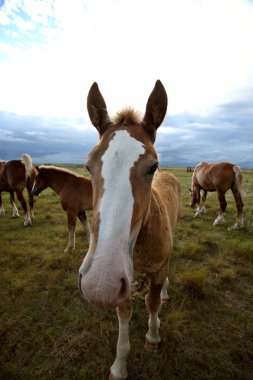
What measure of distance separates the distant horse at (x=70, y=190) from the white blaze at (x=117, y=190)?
433 centimetres

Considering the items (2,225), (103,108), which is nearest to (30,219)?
(2,225)

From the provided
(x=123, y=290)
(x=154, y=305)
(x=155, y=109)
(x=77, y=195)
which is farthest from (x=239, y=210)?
(x=123, y=290)

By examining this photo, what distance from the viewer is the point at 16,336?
324 cm

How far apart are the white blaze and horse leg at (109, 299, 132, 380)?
154 centimetres

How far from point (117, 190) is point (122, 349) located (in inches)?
83.1

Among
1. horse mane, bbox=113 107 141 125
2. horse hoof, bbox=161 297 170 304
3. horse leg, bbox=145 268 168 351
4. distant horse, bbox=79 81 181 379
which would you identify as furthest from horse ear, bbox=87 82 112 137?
horse hoof, bbox=161 297 170 304

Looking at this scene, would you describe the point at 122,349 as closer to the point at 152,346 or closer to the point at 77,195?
the point at 152,346

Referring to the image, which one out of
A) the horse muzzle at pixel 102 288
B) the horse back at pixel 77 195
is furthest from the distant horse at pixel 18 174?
the horse muzzle at pixel 102 288

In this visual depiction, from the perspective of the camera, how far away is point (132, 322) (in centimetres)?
349

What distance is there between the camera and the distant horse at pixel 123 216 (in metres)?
1.50

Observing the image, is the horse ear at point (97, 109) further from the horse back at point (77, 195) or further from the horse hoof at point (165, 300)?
the horse back at point (77, 195)

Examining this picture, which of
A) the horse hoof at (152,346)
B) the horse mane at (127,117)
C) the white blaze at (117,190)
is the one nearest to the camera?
the white blaze at (117,190)

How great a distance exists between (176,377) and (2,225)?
785 centimetres

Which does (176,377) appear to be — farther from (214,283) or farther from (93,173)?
(93,173)
